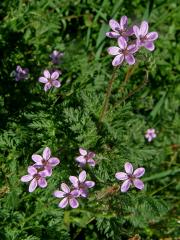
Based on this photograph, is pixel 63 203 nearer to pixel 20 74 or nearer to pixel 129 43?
pixel 129 43

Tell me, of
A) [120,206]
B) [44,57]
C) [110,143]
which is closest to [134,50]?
[110,143]

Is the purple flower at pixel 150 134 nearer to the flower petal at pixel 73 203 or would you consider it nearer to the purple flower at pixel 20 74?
the purple flower at pixel 20 74

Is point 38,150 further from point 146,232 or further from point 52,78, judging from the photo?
→ point 146,232

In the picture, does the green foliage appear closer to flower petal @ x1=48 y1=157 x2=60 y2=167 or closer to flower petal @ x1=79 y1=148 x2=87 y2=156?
flower petal @ x1=79 y1=148 x2=87 y2=156

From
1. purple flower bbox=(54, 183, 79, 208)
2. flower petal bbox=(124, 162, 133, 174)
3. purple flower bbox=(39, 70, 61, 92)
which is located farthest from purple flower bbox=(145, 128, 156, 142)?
purple flower bbox=(54, 183, 79, 208)

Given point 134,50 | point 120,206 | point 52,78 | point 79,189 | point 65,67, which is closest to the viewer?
point 134,50

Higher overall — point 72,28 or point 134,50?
point 134,50
